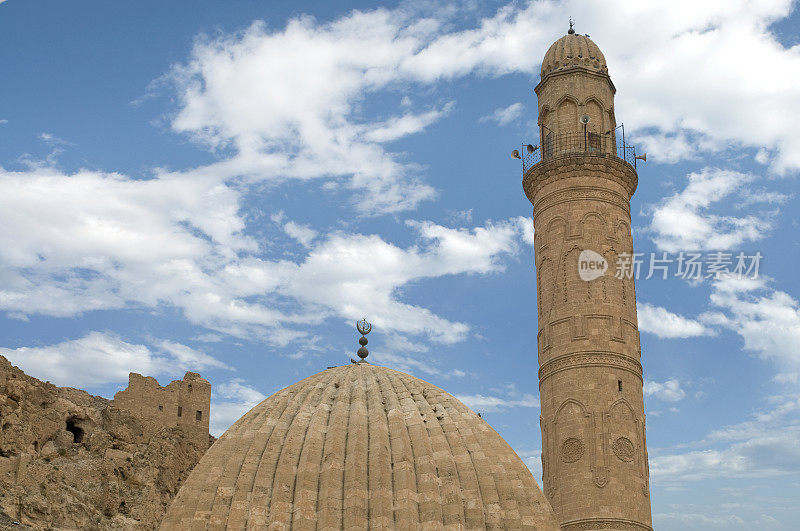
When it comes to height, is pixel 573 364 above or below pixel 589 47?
below

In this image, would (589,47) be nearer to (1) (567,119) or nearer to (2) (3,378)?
(1) (567,119)

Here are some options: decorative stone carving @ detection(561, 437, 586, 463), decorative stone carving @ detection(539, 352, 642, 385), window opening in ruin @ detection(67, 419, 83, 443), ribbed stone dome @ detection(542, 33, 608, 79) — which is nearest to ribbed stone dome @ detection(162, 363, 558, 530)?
decorative stone carving @ detection(561, 437, 586, 463)

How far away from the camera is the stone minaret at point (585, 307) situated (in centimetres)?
2377

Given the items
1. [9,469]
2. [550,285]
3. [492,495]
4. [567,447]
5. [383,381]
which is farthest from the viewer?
[9,469]

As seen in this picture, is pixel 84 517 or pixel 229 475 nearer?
pixel 229 475

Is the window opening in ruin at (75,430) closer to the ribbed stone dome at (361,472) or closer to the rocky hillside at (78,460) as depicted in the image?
the rocky hillside at (78,460)

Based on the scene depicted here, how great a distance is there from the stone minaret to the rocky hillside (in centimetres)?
2005

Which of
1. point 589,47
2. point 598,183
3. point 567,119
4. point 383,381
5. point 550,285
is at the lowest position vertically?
point 383,381

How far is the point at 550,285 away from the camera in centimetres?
2630

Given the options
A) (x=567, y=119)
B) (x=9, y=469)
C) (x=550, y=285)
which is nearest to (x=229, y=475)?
(x=550, y=285)

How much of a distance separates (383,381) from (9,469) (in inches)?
1083

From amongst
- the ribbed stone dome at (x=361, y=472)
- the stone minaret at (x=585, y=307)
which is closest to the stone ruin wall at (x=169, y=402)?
the stone minaret at (x=585, y=307)

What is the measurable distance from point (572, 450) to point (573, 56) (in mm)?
11472

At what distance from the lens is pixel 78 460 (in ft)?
128
